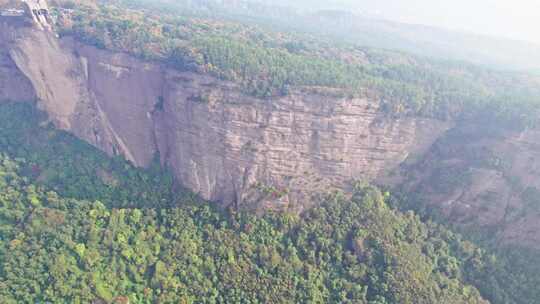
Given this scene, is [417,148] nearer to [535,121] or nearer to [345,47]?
[535,121]

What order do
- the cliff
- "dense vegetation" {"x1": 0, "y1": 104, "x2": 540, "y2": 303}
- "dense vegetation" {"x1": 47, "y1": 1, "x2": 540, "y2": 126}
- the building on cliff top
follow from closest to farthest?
1. "dense vegetation" {"x1": 0, "y1": 104, "x2": 540, "y2": 303}
2. the cliff
3. "dense vegetation" {"x1": 47, "y1": 1, "x2": 540, "y2": 126}
4. the building on cliff top

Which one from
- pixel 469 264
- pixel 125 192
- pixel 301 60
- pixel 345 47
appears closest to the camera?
pixel 469 264

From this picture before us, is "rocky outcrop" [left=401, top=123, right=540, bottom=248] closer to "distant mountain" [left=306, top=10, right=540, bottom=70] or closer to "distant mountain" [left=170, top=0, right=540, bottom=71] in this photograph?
"distant mountain" [left=306, top=10, right=540, bottom=70]

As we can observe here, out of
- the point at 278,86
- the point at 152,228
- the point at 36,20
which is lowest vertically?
the point at 152,228

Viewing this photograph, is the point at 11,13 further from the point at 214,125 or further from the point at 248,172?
the point at 248,172

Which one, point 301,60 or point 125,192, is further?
point 301,60

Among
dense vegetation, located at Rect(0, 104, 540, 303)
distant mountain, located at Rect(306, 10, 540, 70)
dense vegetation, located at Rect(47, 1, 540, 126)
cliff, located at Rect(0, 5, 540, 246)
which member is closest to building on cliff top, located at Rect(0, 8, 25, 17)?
cliff, located at Rect(0, 5, 540, 246)

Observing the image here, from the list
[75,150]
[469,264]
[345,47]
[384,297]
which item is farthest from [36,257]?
[345,47]

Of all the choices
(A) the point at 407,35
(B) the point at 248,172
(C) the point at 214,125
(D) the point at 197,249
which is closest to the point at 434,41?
(A) the point at 407,35

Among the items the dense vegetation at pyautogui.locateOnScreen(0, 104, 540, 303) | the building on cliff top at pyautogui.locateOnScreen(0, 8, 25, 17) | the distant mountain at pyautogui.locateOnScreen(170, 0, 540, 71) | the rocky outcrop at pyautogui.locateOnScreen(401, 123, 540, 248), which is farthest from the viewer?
the distant mountain at pyautogui.locateOnScreen(170, 0, 540, 71)
